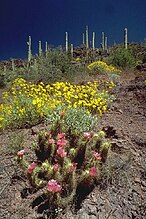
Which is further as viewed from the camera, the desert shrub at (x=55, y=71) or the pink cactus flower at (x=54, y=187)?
the desert shrub at (x=55, y=71)

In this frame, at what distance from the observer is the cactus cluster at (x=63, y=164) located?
4271 millimetres

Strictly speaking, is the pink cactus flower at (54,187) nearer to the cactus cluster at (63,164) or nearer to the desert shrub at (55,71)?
the cactus cluster at (63,164)

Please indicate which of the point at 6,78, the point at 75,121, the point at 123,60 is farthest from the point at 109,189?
the point at 123,60

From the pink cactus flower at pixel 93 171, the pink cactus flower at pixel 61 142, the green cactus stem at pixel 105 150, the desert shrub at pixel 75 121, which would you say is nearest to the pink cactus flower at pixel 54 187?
the pink cactus flower at pixel 93 171

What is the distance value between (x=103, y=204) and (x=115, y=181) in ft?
1.49

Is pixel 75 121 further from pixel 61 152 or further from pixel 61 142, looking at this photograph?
pixel 61 152

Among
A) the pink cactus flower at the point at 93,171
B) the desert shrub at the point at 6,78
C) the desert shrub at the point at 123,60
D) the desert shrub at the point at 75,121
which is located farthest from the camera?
the desert shrub at the point at 123,60

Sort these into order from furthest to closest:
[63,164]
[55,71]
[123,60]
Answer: [123,60] < [55,71] < [63,164]

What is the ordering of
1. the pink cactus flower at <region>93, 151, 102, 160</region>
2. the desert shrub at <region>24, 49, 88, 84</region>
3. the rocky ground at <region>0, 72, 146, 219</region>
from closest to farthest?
the rocky ground at <region>0, 72, 146, 219</region> < the pink cactus flower at <region>93, 151, 102, 160</region> < the desert shrub at <region>24, 49, 88, 84</region>

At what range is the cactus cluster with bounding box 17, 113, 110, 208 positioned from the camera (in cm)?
427

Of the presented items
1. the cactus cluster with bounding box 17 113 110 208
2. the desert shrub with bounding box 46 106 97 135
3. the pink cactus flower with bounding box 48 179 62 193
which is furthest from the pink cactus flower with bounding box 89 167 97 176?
the desert shrub with bounding box 46 106 97 135

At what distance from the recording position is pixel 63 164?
4.70m

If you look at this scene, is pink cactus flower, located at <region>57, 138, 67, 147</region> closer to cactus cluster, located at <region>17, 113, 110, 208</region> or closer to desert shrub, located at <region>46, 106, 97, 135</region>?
cactus cluster, located at <region>17, 113, 110, 208</region>

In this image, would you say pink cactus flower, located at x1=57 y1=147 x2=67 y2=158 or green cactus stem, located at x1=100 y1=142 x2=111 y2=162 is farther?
green cactus stem, located at x1=100 y1=142 x2=111 y2=162
